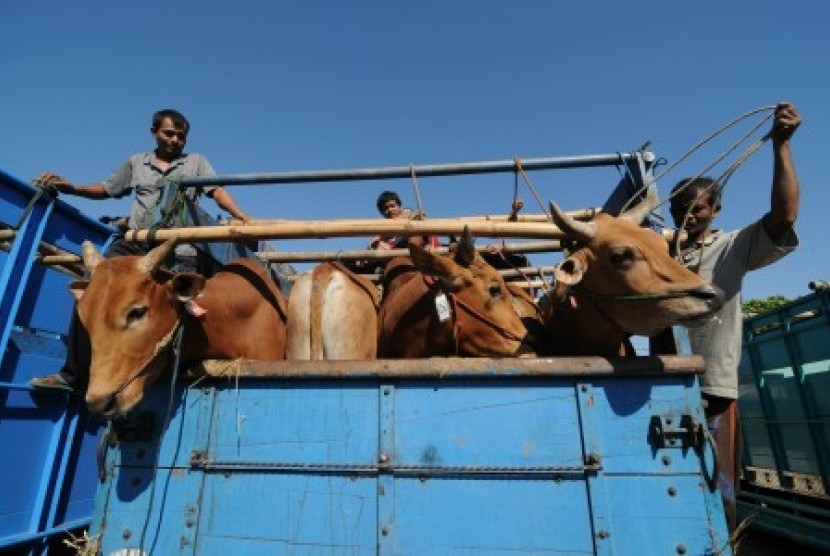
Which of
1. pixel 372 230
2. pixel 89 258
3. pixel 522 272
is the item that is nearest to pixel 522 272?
pixel 522 272

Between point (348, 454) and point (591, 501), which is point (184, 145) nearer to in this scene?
point (348, 454)

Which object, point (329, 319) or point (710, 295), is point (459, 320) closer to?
point (329, 319)

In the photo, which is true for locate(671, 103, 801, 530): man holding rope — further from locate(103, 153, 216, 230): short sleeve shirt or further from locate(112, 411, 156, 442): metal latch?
locate(103, 153, 216, 230): short sleeve shirt

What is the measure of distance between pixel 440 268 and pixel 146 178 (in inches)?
133

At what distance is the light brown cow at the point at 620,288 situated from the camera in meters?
2.83

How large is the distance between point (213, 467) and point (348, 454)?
758mm

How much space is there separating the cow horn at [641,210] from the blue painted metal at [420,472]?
58.5 inches

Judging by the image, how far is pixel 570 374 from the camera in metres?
2.53

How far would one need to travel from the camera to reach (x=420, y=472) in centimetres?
243

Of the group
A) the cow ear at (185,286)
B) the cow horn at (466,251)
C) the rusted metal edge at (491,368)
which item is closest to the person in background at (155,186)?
the cow ear at (185,286)

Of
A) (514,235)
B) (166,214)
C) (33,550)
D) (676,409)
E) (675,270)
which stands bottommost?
(33,550)

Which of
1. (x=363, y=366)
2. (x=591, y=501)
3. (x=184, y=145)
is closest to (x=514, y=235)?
(x=363, y=366)

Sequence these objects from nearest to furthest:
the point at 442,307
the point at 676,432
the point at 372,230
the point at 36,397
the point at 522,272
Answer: the point at 676,432
the point at 372,230
the point at 442,307
the point at 36,397
the point at 522,272

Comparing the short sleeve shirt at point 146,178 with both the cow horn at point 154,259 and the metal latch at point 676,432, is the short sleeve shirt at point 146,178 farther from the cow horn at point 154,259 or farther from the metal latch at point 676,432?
the metal latch at point 676,432
